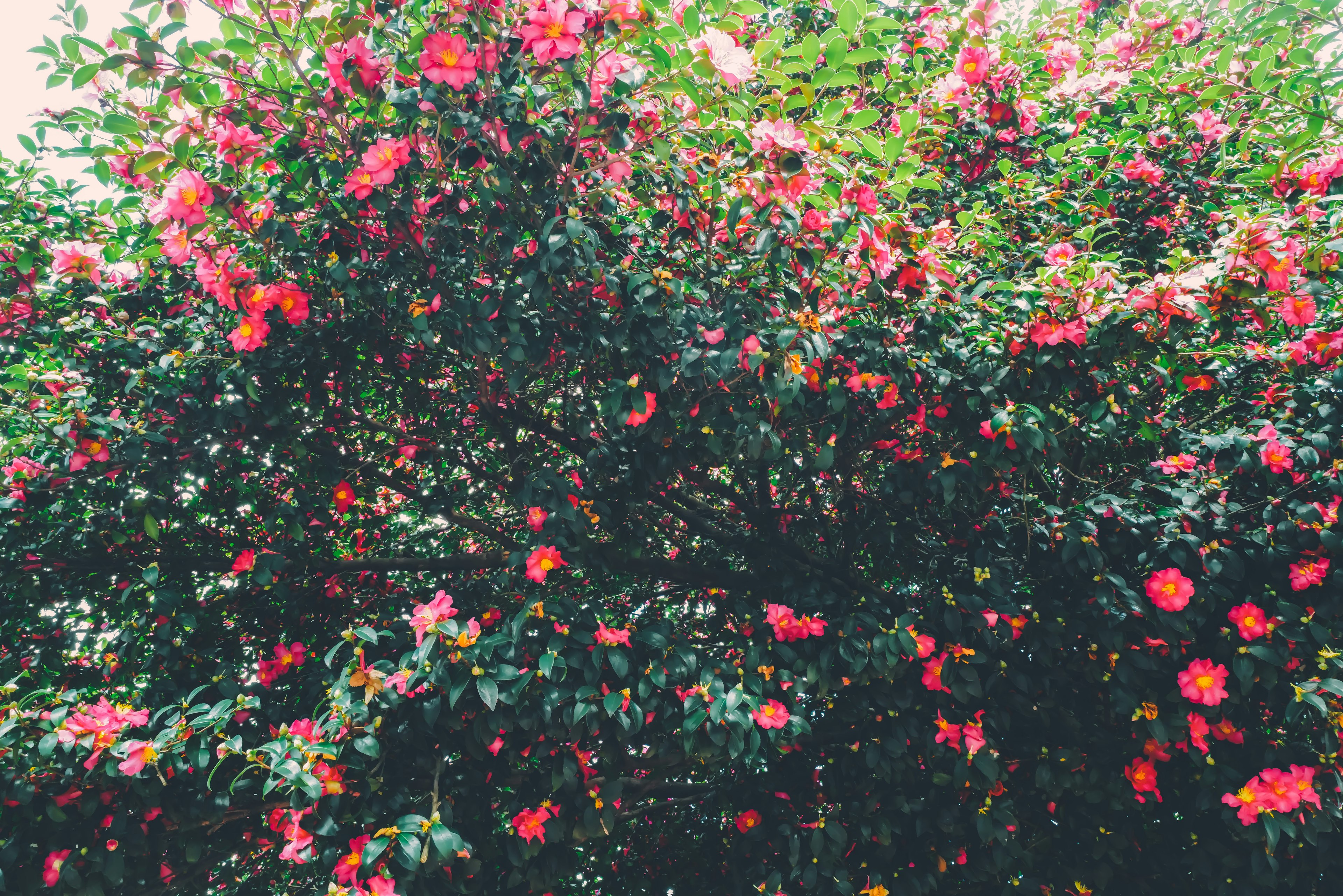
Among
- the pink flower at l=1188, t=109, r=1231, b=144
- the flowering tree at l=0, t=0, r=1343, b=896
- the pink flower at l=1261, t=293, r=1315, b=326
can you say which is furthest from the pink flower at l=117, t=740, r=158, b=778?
the pink flower at l=1188, t=109, r=1231, b=144

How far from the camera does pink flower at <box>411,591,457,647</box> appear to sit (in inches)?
77.2

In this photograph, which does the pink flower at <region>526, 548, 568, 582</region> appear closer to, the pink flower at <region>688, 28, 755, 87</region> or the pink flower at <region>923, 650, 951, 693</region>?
the pink flower at <region>923, 650, 951, 693</region>

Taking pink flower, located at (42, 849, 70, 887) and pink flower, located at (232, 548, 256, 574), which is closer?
pink flower, located at (42, 849, 70, 887)

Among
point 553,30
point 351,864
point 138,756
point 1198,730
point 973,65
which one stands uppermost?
point 973,65

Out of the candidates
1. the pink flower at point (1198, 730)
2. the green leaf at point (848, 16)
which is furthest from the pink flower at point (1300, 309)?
the green leaf at point (848, 16)

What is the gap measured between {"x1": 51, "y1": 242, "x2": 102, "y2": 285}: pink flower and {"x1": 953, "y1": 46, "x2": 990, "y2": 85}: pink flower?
3223mm

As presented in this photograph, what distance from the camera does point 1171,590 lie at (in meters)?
2.05

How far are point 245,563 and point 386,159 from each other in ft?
5.05

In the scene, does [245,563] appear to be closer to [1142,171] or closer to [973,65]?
[973,65]

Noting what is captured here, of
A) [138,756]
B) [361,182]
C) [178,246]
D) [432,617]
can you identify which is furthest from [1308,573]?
[178,246]

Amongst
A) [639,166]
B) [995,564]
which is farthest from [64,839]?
[995,564]

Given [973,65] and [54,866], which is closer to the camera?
[54,866]

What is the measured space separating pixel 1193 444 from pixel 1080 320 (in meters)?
0.73

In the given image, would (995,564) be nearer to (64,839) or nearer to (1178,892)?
(1178,892)
